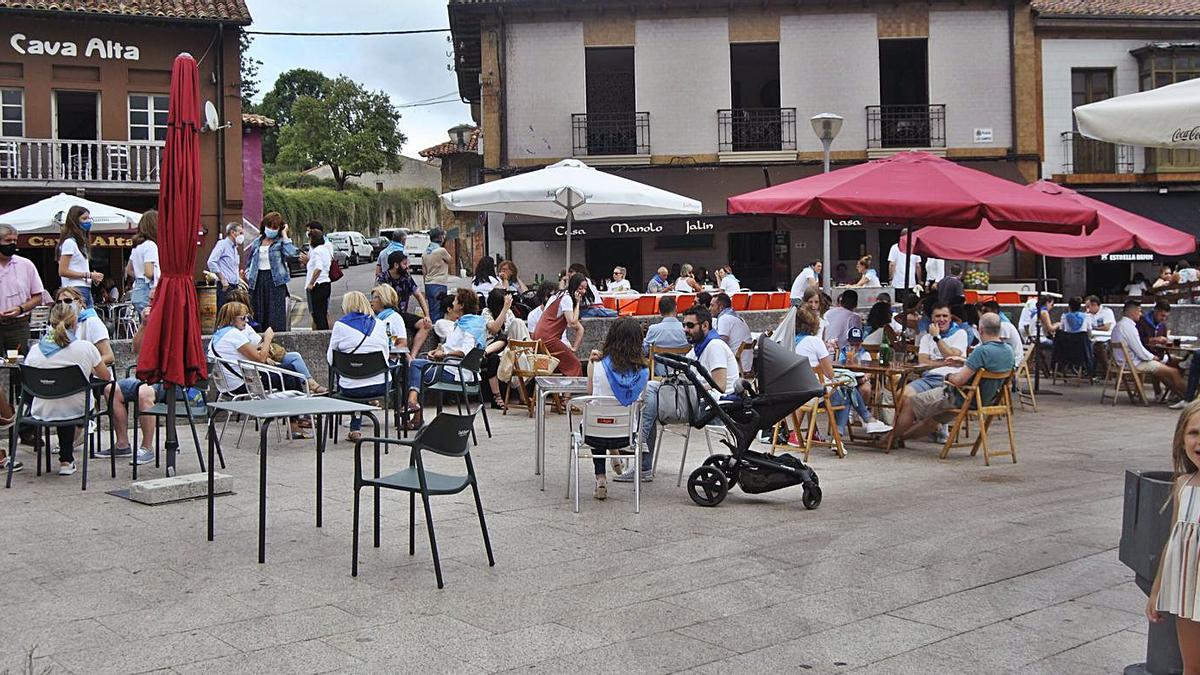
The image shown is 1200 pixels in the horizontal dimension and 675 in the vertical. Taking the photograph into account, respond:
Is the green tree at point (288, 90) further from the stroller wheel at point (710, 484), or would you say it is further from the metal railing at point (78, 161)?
the stroller wheel at point (710, 484)

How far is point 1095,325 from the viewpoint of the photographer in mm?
15945

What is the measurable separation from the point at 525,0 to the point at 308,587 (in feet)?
73.4

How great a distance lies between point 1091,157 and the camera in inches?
1107

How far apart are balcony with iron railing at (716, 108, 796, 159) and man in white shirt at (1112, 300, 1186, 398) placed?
13.7 metres

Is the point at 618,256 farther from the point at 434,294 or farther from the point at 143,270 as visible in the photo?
the point at 143,270

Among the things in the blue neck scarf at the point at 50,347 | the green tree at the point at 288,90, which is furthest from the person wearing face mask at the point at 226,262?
the green tree at the point at 288,90

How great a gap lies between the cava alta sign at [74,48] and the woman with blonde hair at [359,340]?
19354mm

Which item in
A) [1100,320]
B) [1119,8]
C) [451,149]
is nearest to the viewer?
[1100,320]

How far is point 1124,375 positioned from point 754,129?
1397 cm

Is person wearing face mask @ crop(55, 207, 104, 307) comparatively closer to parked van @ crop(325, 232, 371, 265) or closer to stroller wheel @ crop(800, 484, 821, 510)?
stroller wheel @ crop(800, 484, 821, 510)

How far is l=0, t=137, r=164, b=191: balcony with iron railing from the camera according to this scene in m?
26.1

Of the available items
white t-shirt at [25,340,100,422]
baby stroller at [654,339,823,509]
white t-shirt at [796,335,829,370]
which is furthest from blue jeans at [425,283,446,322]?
baby stroller at [654,339,823,509]

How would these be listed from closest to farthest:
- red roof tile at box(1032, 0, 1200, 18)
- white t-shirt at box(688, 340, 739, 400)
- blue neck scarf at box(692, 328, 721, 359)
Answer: white t-shirt at box(688, 340, 739, 400), blue neck scarf at box(692, 328, 721, 359), red roof tile at box(1032, 0, 1200, 18)

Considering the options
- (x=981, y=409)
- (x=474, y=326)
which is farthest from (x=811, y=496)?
(x=474, y=326)
